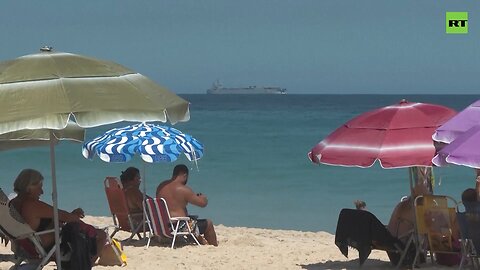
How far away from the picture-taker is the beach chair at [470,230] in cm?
695

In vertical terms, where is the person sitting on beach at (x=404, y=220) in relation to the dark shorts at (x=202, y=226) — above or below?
above

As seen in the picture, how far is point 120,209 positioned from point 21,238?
2.97 meters

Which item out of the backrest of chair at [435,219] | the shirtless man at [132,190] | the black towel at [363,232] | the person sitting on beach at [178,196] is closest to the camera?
the backrest of chair at [435,219]

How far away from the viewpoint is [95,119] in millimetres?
5125

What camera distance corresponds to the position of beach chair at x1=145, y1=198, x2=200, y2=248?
8.98 meters

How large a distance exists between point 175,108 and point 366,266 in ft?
10.3

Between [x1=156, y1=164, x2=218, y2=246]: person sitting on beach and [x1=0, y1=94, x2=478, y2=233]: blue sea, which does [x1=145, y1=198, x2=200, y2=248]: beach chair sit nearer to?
[x1=156, y1=164, x2=218, y2=246]: person sitting on beach

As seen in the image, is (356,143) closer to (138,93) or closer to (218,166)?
(138,93)

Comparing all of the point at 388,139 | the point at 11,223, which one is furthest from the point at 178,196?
the point at 11,223

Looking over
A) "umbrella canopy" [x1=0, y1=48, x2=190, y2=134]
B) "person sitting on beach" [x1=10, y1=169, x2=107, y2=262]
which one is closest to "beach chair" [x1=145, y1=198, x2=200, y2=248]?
"person sitting on beach" [x1=10, y1=169, x2=107, y2=262]

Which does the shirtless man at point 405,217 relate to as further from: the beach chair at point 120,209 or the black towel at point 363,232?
the beach chair at point 120,209

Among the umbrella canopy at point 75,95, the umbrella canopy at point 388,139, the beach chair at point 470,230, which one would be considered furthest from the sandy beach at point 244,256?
the umbrella canopy at point 75,95

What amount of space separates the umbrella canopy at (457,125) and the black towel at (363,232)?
3.01 feet

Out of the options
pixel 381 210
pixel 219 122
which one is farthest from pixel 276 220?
pixel 219 122
